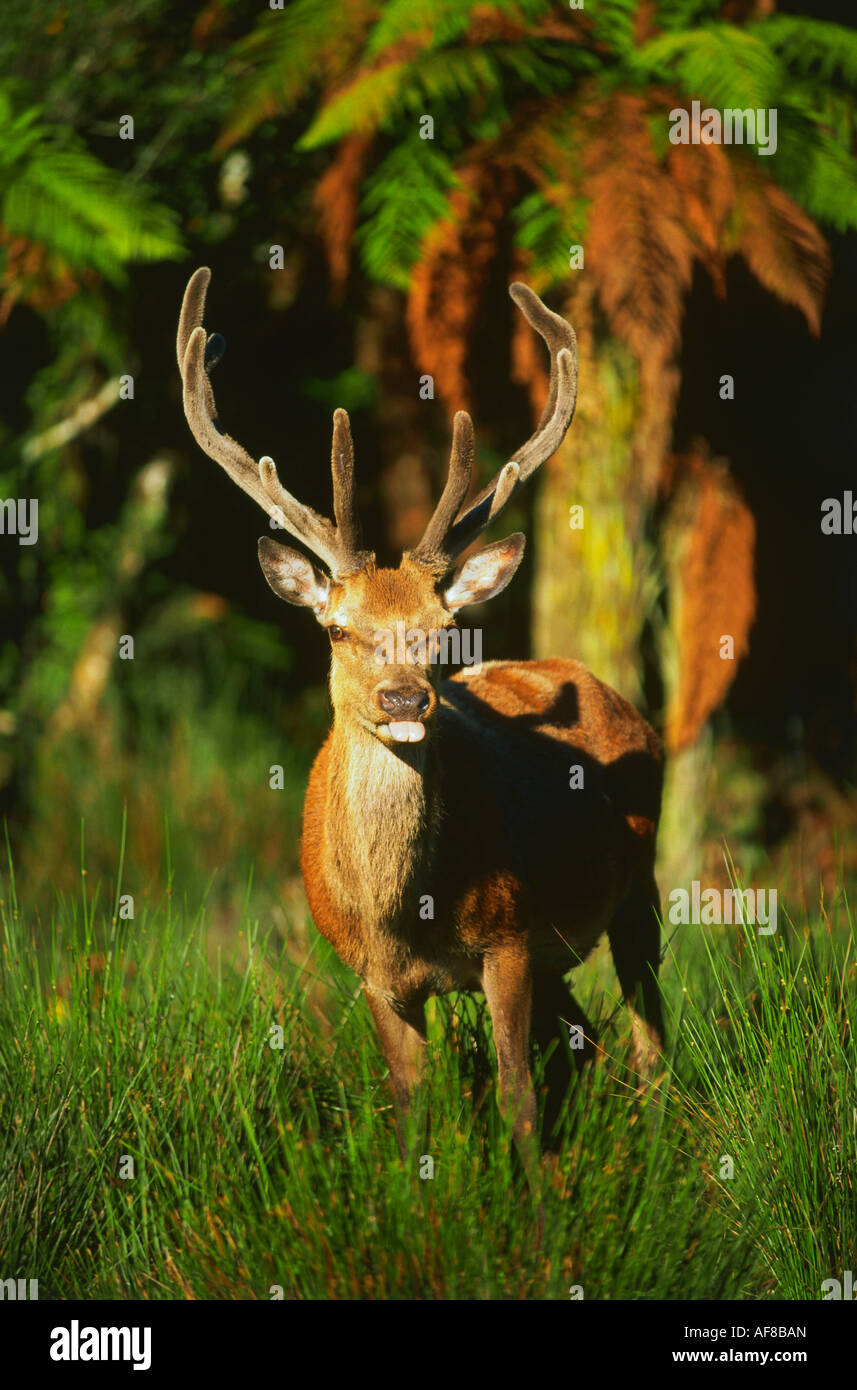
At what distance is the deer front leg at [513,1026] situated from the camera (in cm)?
420

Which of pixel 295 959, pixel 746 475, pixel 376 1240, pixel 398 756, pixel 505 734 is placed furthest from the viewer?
pixel 746 475

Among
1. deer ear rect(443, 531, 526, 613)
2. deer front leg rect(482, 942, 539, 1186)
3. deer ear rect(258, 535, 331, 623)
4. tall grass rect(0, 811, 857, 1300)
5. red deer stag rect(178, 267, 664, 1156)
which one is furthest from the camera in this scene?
deer ear rect(443, 531, 526, 613)

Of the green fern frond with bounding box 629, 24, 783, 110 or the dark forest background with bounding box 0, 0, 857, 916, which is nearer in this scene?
the green fern frond with bounding box 629, 24, 783, 110

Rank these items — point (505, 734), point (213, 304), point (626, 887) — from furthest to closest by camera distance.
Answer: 1. point (213, 304)
2. point (626, 887)
3. point (505, 734)

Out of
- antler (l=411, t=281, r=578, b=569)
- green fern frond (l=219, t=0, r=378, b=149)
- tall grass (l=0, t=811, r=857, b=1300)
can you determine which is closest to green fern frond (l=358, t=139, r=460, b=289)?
green fern frond (l=219, t=0, r=378, b=149)

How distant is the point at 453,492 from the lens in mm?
4398

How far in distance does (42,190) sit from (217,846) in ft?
10.6

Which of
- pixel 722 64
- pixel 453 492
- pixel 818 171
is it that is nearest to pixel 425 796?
pixel 453 492

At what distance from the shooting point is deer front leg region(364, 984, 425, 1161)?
437cm

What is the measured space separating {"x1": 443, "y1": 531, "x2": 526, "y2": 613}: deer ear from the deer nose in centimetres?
55

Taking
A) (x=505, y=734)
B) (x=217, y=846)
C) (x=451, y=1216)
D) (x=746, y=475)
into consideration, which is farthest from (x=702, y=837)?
(x=451, y=1216)

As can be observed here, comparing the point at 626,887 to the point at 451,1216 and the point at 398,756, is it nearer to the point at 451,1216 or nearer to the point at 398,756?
the point at 398,756

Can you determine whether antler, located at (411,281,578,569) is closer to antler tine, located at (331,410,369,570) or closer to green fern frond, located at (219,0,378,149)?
antler tine, located at (331,410,369,570)

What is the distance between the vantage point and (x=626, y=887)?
5.39m
